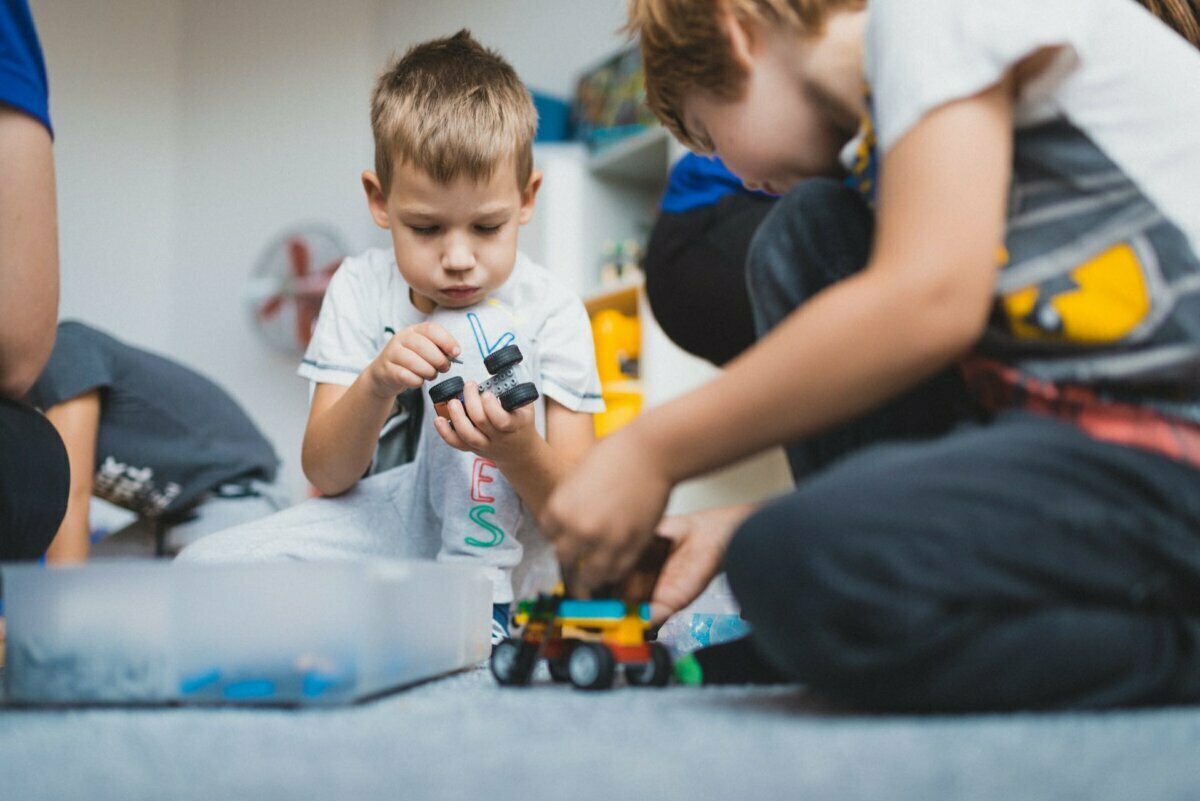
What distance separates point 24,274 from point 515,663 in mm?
531

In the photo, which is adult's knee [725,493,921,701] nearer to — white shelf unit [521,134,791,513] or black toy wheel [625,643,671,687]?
black toy wheel [625,643,671,687]

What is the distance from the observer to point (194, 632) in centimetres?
62

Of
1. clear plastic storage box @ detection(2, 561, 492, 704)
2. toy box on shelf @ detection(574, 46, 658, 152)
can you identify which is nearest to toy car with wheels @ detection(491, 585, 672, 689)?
clear plastic storage box @ detection(2, 561, 492, 704)

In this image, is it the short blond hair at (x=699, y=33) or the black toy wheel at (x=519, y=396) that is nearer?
the short blond hair at (x=699, y=33)

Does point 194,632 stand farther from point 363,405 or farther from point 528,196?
point 528,196

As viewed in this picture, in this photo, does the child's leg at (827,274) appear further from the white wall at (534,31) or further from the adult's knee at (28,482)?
the white wall at (534,31)

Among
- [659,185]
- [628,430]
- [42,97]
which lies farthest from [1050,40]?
[659,185]

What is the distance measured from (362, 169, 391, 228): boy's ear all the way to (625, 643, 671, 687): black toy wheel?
0.64m

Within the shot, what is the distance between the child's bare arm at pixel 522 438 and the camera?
0.97m

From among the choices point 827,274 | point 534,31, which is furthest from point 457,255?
point 534,31

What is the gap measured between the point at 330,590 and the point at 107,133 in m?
3.33

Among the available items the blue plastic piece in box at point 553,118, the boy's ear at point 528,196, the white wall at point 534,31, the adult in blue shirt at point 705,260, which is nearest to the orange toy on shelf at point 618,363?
the blue plastic piece in box at point 553,118

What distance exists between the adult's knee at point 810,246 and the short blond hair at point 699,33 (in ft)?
0.32

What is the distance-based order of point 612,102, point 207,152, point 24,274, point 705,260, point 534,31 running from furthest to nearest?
point 207,152 < point 534,31 < point 612,102 < point 705,260 < point 24,274
